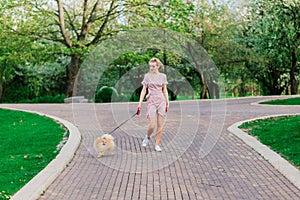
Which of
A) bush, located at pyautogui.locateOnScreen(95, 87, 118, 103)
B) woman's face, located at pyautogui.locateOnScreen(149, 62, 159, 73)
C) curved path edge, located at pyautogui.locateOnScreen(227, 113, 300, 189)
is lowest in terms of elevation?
curved path edge, located at pyautogui.locateOnScreen(227, 113, 300, 189)

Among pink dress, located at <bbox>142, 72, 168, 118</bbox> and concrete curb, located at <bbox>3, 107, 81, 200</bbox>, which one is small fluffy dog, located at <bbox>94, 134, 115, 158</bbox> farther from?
pink dress, located at <bbox>142, 72, 168, 118</bbox>

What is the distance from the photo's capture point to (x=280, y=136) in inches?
451

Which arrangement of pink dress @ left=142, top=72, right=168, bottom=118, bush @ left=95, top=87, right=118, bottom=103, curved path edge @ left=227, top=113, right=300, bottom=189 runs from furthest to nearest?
1. bush @ left=95, top=87, right=118, bottom=103
2. pink dress @ left=142, top=72, right=168, bottom=118
3. curved path edge @ left=227, top=113, right=300, bottom=189

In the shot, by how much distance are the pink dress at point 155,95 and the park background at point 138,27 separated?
17.1 metres

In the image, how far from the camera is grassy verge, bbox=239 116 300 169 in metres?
9.27

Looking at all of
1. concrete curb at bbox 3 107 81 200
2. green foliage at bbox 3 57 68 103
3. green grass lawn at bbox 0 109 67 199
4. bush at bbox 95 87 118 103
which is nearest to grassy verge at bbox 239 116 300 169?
concrete curb at bbox 3 107 81 200

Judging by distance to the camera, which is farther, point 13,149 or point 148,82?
point 13,149

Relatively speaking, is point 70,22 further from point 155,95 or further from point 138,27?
point 155,95

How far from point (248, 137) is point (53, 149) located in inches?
199

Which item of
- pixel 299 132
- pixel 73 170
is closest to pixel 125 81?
pixel 299 132

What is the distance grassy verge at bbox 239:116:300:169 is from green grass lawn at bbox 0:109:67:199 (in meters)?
4.83

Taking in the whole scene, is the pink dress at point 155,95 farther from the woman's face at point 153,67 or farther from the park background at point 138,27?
the park background at point 138,27

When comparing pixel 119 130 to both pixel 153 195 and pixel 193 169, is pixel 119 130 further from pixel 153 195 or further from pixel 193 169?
pixel 153 195

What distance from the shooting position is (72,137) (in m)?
11.4
